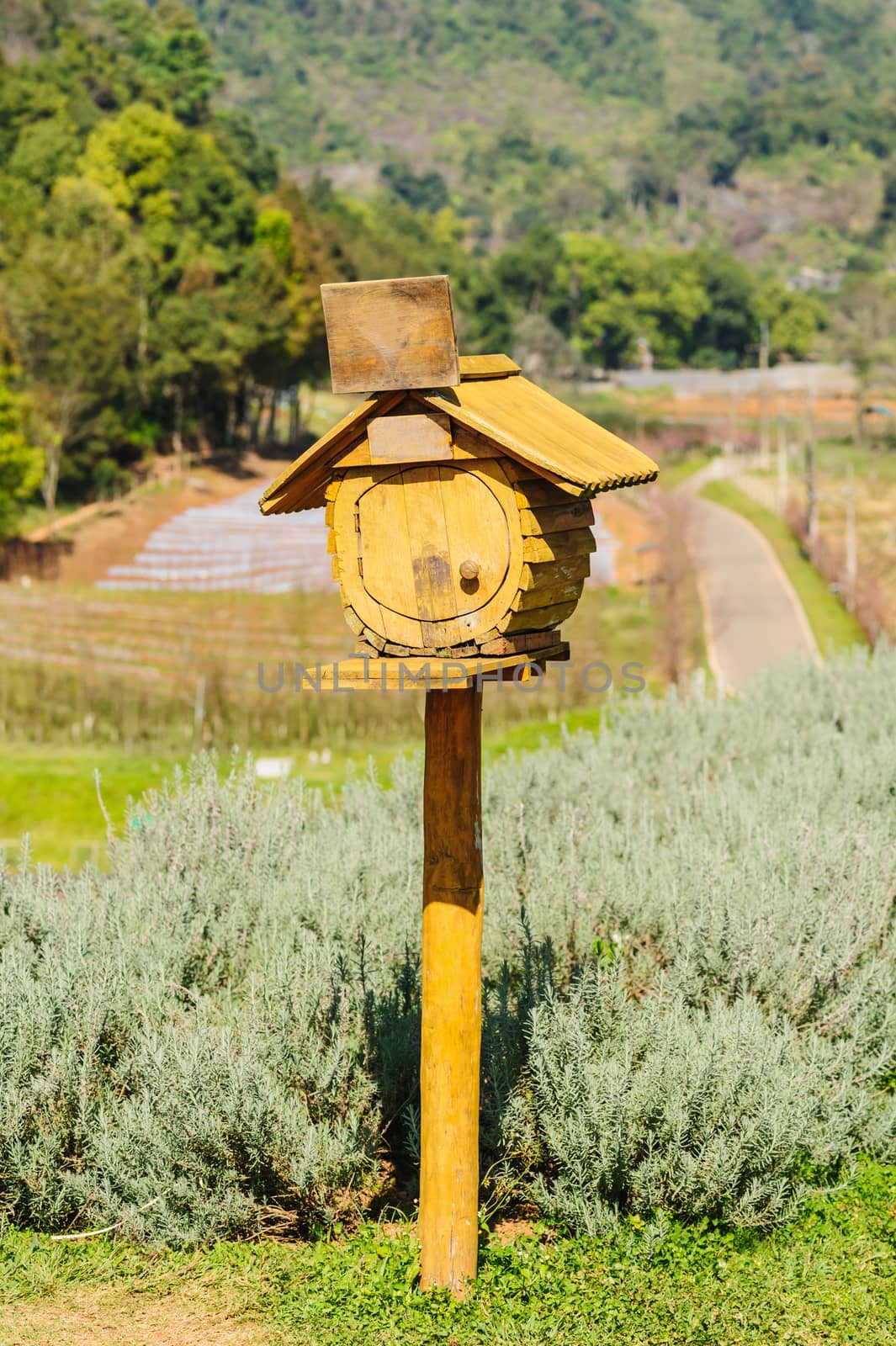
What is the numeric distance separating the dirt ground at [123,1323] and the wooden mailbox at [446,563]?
0.63m

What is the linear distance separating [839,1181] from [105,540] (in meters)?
30.8

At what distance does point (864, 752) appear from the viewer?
951cm

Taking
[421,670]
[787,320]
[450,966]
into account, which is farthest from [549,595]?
[787,320]

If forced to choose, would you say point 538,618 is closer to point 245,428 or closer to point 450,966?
point 450,966

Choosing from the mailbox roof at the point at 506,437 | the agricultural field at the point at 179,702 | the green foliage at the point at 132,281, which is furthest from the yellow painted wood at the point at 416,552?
the green foliage at the point at 132,281

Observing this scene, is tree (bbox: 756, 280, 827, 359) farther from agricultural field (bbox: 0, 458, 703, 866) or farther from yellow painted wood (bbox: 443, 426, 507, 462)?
yellow painted wood (bbox: 443, 426, 507, 462)

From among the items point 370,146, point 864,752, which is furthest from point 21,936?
point 370,146

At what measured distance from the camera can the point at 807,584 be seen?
29.8m

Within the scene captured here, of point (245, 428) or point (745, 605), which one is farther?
point (245, 428)

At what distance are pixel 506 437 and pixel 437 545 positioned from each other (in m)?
0.41

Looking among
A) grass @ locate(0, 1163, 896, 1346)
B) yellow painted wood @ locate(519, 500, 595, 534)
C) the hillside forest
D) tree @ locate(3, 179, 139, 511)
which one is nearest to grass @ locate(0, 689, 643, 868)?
grass @ locate(0, 1163, 896, 1346)

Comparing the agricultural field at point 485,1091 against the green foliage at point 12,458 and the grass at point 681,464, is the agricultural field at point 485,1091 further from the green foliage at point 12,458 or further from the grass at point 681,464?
the grass at point 681,464

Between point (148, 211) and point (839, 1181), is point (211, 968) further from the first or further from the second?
point (148, 211)

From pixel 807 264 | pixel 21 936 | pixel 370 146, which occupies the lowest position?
pixel 21 936
